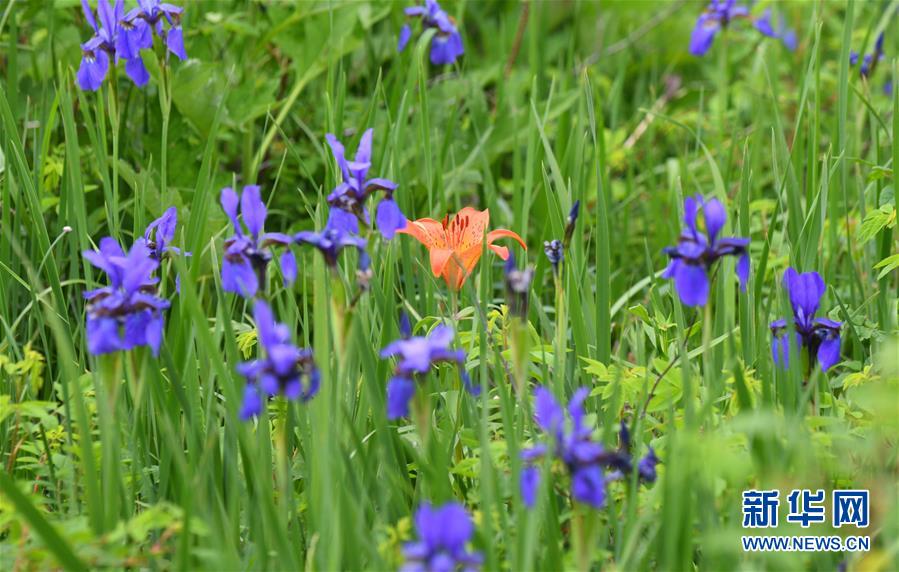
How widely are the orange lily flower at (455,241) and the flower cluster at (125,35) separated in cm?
62

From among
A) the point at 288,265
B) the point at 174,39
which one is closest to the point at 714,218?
the point at 288,265

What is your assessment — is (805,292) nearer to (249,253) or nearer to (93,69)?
(249,253)

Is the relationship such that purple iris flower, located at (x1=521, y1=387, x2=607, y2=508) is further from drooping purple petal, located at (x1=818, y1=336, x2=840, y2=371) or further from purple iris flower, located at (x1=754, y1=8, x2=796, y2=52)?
purple iris flower, located at (x1=754, y1=8, x2=796, y2=52)

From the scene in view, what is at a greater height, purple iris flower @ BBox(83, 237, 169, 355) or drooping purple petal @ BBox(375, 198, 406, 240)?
drooping purple petal @ BBox(375, 198, 406, 240)

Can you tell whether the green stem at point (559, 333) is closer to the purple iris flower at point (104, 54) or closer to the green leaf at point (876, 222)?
the green leaf at point (876, 222)

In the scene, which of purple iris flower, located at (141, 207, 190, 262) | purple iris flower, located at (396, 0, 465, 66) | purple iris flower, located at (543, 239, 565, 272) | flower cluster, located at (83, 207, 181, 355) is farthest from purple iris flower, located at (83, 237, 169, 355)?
purple iris flower, located at (396, 0, 465, 66)

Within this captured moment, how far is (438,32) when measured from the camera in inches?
115

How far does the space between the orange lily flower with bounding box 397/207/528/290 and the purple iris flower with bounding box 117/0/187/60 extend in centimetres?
61

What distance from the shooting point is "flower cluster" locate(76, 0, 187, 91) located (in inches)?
82.4

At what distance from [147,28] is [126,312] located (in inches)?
35.8

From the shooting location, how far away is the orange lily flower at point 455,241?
191 cm

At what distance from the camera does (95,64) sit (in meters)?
2.15

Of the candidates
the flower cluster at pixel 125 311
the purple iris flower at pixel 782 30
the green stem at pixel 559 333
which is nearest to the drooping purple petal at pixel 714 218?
the green stem at pixel 559 333

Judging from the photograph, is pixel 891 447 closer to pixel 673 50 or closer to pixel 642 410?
pixel 642 410
